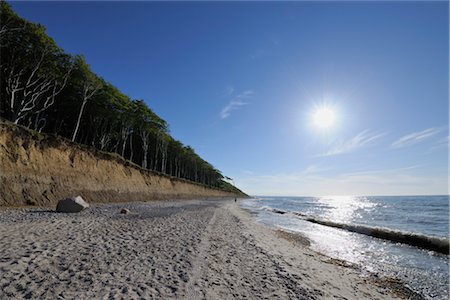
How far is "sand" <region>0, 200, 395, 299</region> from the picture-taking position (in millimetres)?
5094

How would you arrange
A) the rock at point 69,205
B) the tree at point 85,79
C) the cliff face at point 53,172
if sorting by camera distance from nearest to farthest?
the rock at point 69,205, the cliff face at point 53,172, the tree at point 85,79

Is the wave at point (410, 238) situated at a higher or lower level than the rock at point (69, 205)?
lower

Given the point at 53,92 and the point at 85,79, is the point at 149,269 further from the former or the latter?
the point at 53,92

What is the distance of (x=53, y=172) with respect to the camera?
19.1m

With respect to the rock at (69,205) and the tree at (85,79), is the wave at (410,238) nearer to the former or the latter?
the rock at (69,205)

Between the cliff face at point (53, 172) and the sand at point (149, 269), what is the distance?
6.82m

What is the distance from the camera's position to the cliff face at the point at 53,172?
15570mm

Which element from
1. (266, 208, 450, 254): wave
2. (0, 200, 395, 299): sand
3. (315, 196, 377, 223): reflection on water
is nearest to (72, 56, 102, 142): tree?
(0, 200, 395, 299): sand

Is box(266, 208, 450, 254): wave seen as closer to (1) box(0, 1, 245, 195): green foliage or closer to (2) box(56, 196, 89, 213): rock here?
(2) box(56, 196, 89, 213): rock

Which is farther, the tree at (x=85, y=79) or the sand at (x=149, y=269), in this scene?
the tree at (x=85, y=79)

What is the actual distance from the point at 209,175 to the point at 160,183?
88043 mm

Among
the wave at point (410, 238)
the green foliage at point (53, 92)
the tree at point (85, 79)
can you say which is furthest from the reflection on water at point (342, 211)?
the green foliage at point (53, 92)

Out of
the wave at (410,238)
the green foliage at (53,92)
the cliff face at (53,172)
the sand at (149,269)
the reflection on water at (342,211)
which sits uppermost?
the green foliage at (53,92)

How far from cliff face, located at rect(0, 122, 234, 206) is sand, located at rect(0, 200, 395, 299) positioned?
6821mm
